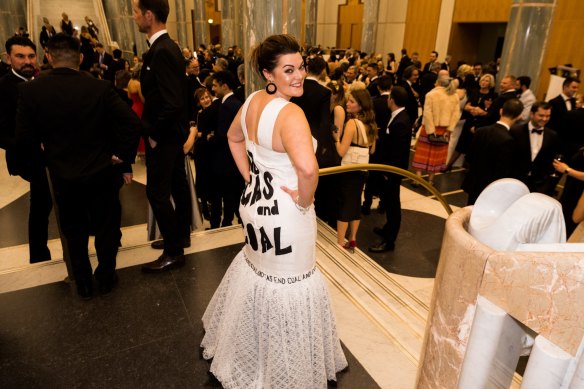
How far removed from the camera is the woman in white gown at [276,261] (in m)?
1.87

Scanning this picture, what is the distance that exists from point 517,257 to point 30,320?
296 centimetres

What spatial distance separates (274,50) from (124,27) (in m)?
20.8

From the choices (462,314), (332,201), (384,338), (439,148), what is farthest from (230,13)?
(462,314)

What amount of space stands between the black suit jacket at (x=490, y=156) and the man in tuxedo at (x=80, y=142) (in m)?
3.43

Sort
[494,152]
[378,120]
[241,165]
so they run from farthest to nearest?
[378,120]
[494,152]
[241,165]

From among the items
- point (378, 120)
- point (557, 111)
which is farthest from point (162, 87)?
point (557, 111)

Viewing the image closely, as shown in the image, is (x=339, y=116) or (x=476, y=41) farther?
(x=476, y=41)

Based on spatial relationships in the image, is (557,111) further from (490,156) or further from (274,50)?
(274,50)

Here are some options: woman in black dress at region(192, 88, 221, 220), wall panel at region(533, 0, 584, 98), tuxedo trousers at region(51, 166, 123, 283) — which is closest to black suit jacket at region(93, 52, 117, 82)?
woman in black dress at region(192, 88, 221, 220)

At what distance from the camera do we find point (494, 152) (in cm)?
422

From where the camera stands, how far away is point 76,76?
2596mm

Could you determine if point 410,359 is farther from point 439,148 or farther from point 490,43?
point 490,43

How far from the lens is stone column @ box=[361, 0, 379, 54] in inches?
644

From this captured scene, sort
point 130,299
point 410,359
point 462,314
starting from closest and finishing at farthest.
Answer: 1. point 462,314
2. point 410,359
3. point 130,299
